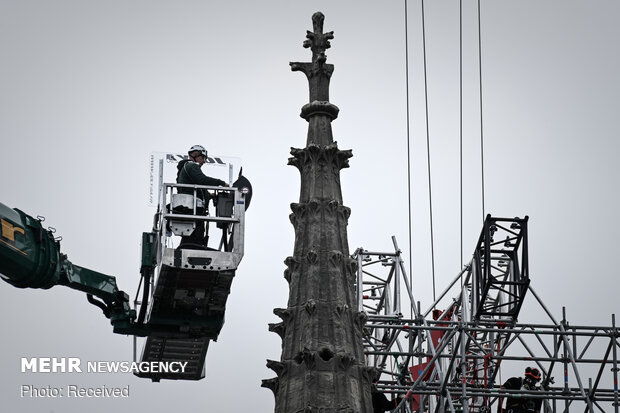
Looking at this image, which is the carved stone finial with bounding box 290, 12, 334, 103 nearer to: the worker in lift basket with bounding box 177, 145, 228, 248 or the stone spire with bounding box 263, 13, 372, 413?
the stone spire with bounding box 263, 13, 372, 413

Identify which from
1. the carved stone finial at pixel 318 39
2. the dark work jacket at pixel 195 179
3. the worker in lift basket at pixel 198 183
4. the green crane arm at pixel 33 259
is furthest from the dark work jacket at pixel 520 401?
the carved stone finial at pixel 318 39

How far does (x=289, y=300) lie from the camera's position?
62.8ft

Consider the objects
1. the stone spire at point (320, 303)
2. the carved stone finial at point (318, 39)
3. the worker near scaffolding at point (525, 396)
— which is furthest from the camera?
the worker near scaffolding at point (525, 396)

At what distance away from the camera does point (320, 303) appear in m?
18.7

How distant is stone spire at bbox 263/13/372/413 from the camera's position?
703 inches

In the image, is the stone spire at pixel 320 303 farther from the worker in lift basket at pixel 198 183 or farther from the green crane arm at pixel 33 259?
the worker in lift basket at pixel 198 183

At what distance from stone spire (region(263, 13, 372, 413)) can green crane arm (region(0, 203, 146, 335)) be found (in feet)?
23.9

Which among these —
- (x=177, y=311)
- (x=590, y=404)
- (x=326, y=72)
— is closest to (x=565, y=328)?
(x=590, y=404)

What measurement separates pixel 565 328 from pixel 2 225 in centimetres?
1526

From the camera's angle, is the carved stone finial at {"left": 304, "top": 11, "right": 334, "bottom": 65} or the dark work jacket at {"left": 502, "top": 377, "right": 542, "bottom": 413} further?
the dark work jacket at {"left": 502, "top": 377, "right": 542, "bottom": 413}

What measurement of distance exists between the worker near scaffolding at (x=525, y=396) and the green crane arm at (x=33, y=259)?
34.3 ft

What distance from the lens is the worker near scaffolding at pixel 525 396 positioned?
1289 inches

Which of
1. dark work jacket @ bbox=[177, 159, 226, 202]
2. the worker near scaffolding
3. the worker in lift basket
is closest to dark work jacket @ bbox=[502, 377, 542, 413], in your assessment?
Result: the worker near scaffolding

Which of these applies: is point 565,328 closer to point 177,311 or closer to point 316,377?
point 177,311
